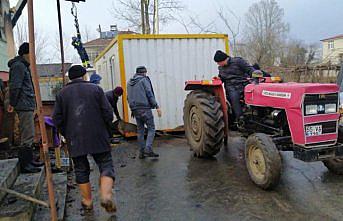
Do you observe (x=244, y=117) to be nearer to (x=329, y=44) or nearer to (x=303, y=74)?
(x=303, y=74)

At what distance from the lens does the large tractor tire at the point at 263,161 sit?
4.37 meters

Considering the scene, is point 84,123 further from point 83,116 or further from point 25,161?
point 25,161

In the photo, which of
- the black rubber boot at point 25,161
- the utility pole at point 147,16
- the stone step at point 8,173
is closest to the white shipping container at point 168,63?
the black rubber boot at point 25,161

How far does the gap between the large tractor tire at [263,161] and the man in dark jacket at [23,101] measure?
9.23 feet

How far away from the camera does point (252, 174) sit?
15.9 feet

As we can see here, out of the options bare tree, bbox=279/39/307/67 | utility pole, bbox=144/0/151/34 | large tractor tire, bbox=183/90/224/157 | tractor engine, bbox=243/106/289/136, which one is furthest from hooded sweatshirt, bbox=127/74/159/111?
bare tree, bbox=279/39/307/67

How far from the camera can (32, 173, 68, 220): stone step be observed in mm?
3943

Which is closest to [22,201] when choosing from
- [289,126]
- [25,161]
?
[25,161]

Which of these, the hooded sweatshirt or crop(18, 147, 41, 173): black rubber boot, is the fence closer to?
the hooded sweatshirt

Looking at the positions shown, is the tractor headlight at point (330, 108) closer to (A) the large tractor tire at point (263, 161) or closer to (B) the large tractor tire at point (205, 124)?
(A) the large tractor tire at point (263, 161)

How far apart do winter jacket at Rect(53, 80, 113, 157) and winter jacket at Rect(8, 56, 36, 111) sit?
106 cm

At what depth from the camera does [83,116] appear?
3.93 meters

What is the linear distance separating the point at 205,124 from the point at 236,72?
992mm

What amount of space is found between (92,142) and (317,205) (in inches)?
101
